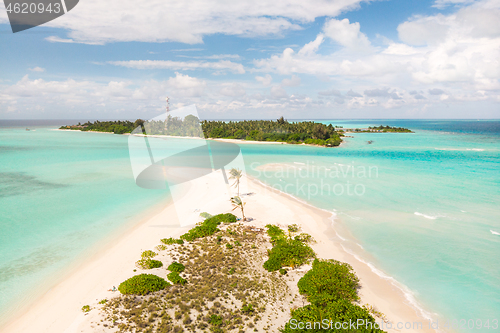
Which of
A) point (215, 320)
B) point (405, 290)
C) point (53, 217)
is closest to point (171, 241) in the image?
point (215, 320)

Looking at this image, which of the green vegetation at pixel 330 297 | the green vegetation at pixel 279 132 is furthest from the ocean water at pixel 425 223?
the green vegetation at pixel 279 132

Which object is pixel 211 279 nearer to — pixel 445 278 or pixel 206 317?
pixel 206 317

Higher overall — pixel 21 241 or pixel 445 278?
pixel 21 241

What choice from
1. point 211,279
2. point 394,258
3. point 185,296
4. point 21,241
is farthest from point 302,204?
point 21,241

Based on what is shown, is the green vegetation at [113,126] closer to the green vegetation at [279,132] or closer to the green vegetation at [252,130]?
the green vegetation at [252,130]

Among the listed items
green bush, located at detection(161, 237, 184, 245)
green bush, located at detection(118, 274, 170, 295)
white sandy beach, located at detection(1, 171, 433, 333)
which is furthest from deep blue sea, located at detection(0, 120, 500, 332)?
green bush, located at detection(118, 274, 170, 295)

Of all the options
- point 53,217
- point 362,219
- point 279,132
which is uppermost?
point 279,132

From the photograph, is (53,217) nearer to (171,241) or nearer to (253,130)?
A: (171,241)
